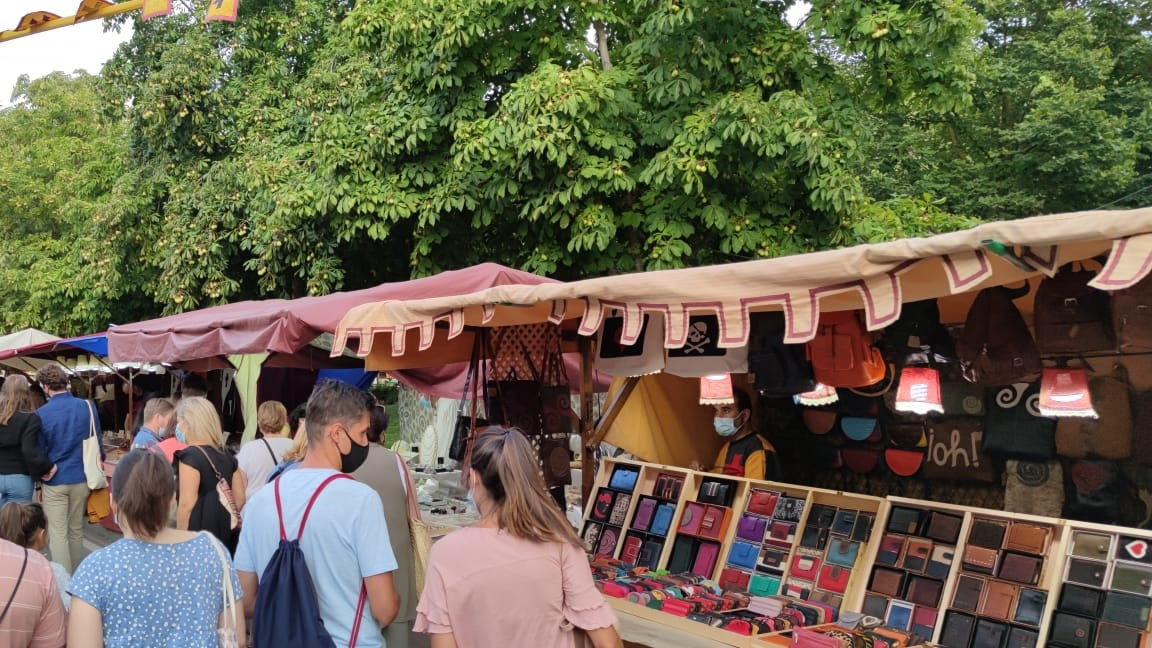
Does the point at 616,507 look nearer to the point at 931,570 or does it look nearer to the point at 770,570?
the point at 770,570

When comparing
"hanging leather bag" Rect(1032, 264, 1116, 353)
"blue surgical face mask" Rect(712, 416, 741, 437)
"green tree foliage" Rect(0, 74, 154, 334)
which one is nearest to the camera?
"hanging leather bag" Rect(1032, 264, 1116, 353)

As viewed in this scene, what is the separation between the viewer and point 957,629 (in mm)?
4605

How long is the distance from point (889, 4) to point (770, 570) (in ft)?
21.2

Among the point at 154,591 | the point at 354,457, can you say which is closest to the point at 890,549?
the point at 354,457

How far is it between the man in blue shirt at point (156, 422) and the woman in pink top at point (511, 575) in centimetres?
524

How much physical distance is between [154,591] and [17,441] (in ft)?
16.5

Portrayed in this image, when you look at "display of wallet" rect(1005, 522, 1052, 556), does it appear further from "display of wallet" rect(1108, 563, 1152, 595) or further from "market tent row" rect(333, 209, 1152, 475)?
"market tent row" rect(333, 209, 1152, 475)

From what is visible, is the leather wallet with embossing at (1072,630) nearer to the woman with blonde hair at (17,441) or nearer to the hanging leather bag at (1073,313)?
the hanging leather bag at (1073,313)

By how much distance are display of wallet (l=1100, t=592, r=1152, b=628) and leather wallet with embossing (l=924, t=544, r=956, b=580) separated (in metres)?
0.74

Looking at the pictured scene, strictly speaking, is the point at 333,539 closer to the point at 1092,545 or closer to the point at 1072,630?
the point at 1072,630

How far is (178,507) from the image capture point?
4.73 metres

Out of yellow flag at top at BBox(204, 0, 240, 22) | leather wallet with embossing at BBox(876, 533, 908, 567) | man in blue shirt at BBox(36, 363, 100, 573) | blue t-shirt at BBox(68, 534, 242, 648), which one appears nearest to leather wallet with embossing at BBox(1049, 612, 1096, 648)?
leather wallet with embossing at BBox(876, 533, 908, 567)

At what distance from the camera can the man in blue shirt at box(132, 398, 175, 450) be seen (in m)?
7.13

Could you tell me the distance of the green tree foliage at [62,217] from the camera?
1620cm
